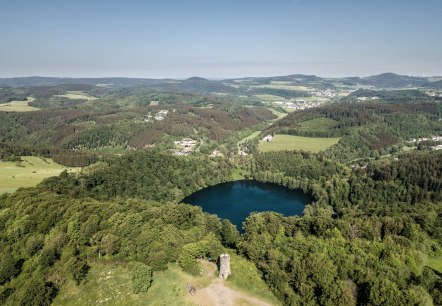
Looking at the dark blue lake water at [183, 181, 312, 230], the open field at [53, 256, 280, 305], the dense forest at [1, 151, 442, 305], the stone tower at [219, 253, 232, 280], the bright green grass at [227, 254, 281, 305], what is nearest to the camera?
the open field at [53, 256, 280, 305]

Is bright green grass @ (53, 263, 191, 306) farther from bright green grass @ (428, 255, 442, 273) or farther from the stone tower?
bright green grass @ (428, 255, 442, 273)

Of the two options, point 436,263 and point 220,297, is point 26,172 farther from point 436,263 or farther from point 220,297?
point 436,263

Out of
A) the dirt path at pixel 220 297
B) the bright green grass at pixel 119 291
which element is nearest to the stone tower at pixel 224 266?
the dirt path at pixel 220 297

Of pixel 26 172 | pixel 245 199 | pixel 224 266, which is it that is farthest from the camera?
pixel 245 199

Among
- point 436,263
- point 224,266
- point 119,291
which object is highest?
point 224,266

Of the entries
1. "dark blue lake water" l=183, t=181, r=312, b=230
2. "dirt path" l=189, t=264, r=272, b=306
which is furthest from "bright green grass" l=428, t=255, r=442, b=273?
"dark blue lake water" l=183, t=181, r=312, b=230

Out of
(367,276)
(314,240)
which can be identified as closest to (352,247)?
(314,240)

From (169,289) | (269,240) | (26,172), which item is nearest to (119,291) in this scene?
(169,289)
